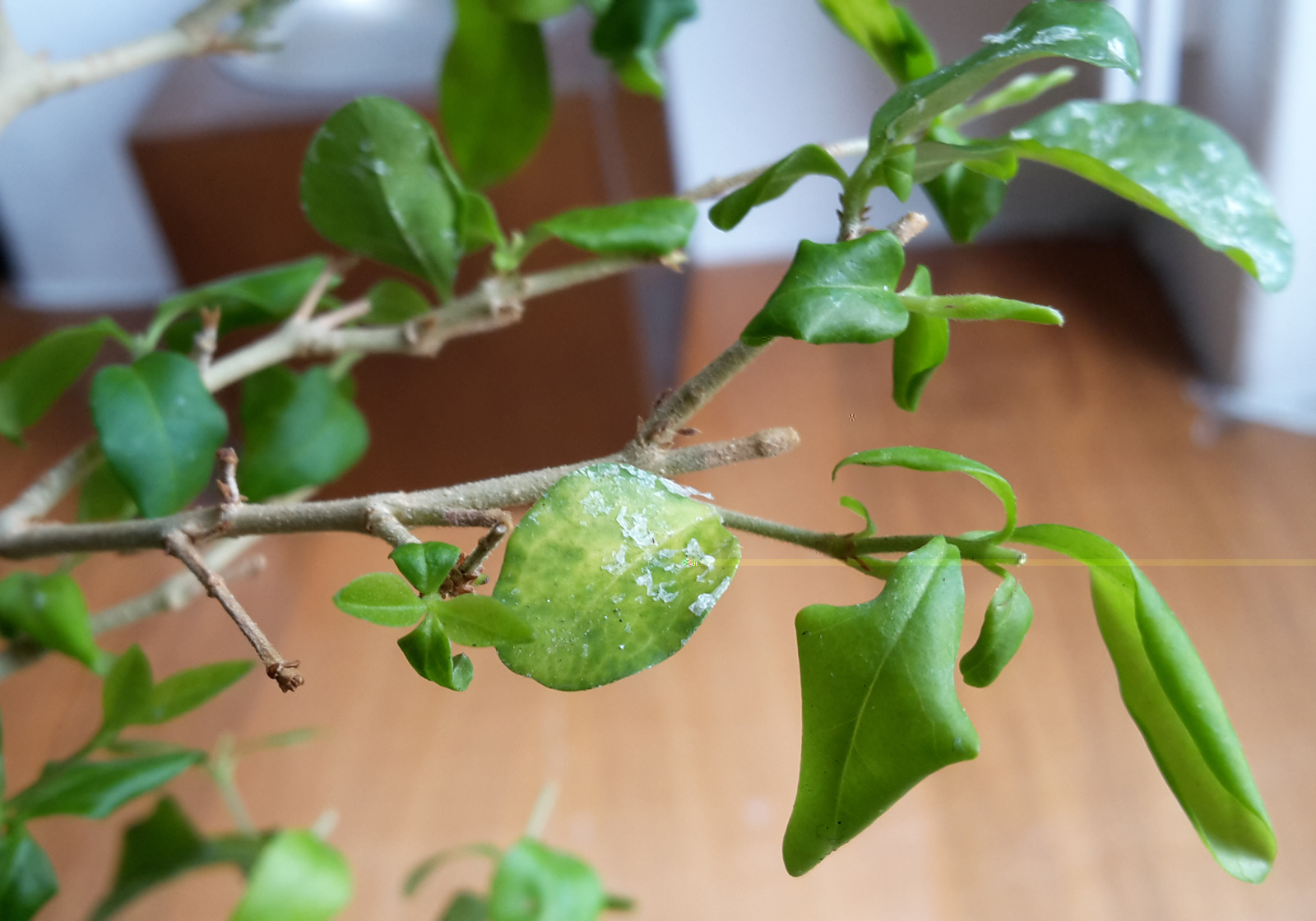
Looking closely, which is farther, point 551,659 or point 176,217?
point 176,217

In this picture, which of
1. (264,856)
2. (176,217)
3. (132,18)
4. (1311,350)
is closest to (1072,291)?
(1311,350)

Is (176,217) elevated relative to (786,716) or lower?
elevated

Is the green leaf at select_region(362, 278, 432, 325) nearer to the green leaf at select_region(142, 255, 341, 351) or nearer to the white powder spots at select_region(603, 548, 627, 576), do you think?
the green leaf at select_region(142, 255, 341, 351)

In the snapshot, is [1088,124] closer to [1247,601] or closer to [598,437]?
[1247,601]

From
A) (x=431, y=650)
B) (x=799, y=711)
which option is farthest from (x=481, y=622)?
(x=799, y=711)

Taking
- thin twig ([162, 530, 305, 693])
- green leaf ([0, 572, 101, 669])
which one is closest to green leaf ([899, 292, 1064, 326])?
thin twig ([162, 530, 305, 693])

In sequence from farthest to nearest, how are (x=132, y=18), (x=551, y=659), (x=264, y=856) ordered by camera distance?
(x=132, y=18) → (x=264, y=856) → (x=551, y=659)
